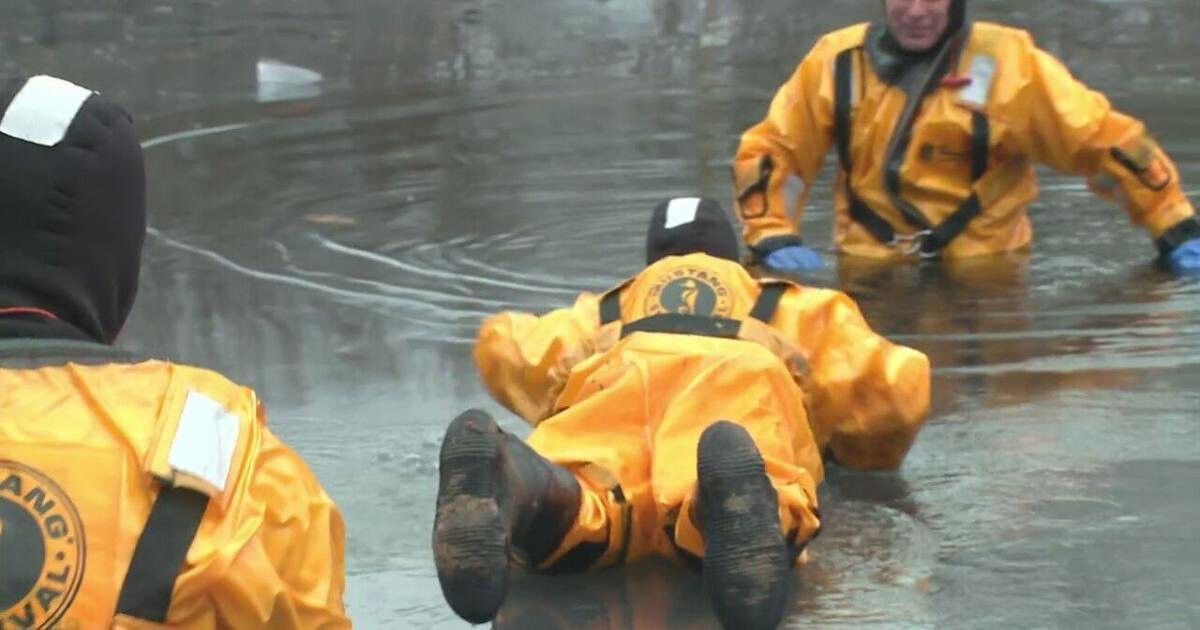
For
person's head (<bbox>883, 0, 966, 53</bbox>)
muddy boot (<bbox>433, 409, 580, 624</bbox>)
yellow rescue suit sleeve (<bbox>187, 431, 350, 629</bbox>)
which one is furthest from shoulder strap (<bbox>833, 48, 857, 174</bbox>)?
yellow rescue suit sleeve (<bbox>187, 431, 350, 629</bbox>)

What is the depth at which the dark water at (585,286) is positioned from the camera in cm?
464

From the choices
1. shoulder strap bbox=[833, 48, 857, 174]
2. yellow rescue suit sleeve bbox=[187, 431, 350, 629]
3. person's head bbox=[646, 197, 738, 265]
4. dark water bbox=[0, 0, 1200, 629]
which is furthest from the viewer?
shoulder strap bbox=[833, 48, 857, 174]

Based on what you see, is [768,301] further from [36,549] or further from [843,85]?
[36,549]

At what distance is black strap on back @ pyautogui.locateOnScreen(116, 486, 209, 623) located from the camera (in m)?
2.37

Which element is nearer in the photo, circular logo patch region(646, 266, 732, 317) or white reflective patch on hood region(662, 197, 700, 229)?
circular logo patch region(646, 266, 732, 317)

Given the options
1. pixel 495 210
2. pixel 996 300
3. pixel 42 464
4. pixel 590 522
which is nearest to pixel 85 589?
pixel 42 464

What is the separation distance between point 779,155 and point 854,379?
3.16 metres

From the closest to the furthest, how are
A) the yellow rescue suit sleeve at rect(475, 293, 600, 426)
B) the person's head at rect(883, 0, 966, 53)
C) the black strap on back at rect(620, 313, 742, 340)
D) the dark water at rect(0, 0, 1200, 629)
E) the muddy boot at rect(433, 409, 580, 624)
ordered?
the muddy boot at rect(433, 409, 580, 624)
the dark water at rect(0, 0, 1200, 629)
the black strap on back at rect(620, 313, 742, 340)
the yellow rescue suit sleeve at rect(475, 293, 600, 426)
the person's head at rect(883, 0, 966, 53)

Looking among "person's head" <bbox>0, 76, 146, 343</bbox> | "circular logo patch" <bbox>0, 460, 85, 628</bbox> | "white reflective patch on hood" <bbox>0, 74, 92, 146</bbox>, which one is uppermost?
"white reflective patch on hood" <bbox>0, 74, 92, 146</bbox>

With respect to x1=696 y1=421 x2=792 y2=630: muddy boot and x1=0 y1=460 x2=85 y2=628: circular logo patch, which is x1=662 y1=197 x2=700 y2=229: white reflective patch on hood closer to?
x1=696 y1=421 x2=792 y2=630: muddy boot

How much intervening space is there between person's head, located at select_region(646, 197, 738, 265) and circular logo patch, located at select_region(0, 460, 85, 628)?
322 centimetres

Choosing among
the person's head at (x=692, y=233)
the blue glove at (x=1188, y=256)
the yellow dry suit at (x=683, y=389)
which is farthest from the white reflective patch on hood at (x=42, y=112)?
the blue glove at (x=1188, y=256)

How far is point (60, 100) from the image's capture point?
2.55 meters

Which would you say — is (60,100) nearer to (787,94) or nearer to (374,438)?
(374,438)
